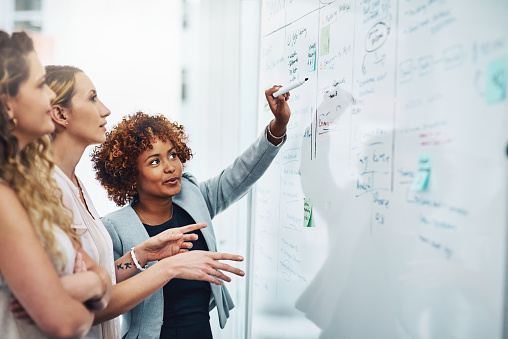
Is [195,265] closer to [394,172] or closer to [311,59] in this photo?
[394,172]

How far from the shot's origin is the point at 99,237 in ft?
4.32

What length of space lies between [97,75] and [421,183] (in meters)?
1.93

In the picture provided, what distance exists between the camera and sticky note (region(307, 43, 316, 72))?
146cm

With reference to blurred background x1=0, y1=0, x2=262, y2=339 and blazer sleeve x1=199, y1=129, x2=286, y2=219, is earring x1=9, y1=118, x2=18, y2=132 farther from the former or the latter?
blurred background x1=0, y1=0, x2=262, y2=339

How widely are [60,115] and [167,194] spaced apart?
17.9 inches

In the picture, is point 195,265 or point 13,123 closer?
point 13,123

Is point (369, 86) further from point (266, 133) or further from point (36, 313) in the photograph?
point (36, 313)

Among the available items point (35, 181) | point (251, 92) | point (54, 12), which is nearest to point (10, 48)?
point (35, 181)

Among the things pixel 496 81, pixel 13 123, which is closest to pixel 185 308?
pixel 13 123

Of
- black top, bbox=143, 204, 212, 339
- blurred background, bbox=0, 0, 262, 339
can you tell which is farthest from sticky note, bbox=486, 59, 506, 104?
blurred background, bbox=0, 0, 262, 339

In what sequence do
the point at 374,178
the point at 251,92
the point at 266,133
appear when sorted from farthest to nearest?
the point at 251,92, the point at 266,133, the point at 374,178

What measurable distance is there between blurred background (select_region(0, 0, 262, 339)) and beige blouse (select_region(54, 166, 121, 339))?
3.50 feet

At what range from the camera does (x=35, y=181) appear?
3.25ft

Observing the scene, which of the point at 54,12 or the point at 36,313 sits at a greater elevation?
the point at 54,12
